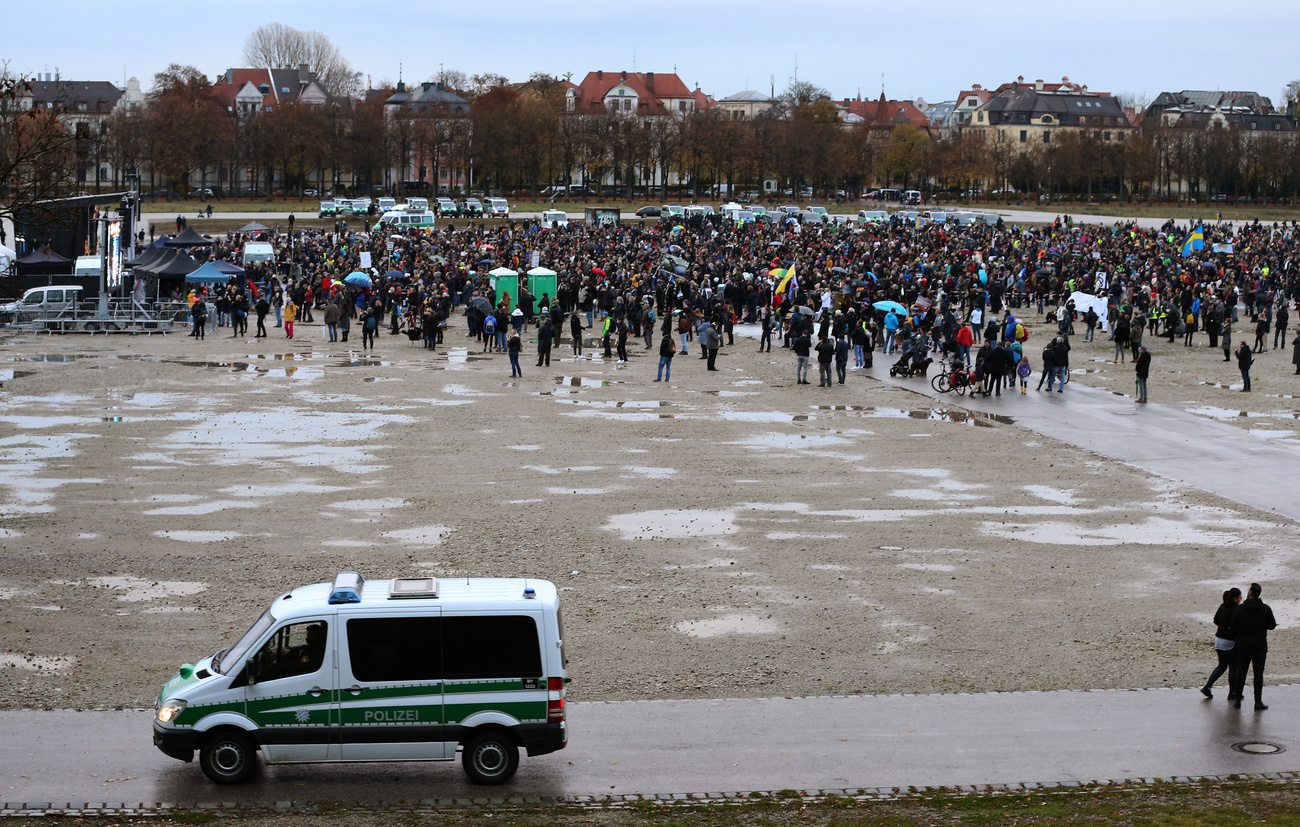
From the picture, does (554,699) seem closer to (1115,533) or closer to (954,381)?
(1115,533)

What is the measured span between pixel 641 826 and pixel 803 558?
7.68 m

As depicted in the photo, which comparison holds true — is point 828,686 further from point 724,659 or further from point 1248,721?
point 1248,721

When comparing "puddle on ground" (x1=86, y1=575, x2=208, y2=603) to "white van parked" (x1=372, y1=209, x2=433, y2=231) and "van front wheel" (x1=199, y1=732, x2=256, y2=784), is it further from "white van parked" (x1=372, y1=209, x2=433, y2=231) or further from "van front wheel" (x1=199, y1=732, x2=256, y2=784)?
"white van parked" (x1=372, y1=209, x2=433, y2=231)

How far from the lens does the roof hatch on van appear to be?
1018 centimetres

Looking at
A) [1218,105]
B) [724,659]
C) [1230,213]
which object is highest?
[1218,105]

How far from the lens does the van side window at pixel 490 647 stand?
32.9 ft

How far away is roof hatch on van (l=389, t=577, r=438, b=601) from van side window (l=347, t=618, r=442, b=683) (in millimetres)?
227

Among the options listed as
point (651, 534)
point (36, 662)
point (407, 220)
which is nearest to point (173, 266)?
point (407, 220)

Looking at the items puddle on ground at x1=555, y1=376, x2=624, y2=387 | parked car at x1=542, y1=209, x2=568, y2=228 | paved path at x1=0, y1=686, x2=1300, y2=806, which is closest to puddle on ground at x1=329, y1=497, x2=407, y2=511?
paved path at x1=0, y1=686, x2=1300, y2=806

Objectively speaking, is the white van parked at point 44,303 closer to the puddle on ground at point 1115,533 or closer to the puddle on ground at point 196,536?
the puddle on ground at point 196,536

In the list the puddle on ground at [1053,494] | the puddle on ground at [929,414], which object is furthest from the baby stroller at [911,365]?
the puddle on ground at [1053,494]

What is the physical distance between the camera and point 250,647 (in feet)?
32.9

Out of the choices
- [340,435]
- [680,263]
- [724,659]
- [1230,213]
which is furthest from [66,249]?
[1230,213]

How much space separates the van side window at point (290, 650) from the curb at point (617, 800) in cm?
96
